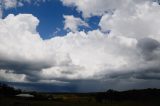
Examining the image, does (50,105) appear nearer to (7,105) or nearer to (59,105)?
(59,105)

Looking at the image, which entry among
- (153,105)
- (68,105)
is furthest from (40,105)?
(153,105)

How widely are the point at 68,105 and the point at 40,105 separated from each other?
52.6 ft

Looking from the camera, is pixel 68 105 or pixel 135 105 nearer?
pixel 68 105

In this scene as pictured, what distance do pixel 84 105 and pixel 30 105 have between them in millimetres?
29387

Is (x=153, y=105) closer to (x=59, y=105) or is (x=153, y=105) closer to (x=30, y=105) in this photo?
(x=59, y=105)

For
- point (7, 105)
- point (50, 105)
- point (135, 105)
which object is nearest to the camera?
point (7, 105)

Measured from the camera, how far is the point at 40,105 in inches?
5876

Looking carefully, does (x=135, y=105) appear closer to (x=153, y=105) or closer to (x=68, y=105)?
(x=153, y=105)

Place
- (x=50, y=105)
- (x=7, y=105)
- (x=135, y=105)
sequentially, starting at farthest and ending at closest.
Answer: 1. (x=135, y=105)
2. (x=50, y=105)
3. (x=7, y=105)

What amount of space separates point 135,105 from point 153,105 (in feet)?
48.7

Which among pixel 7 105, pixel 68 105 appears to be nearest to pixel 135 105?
pixel 68 105

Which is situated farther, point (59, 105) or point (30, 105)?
point (59, 105)

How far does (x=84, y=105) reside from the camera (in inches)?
6270

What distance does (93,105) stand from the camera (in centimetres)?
16038
